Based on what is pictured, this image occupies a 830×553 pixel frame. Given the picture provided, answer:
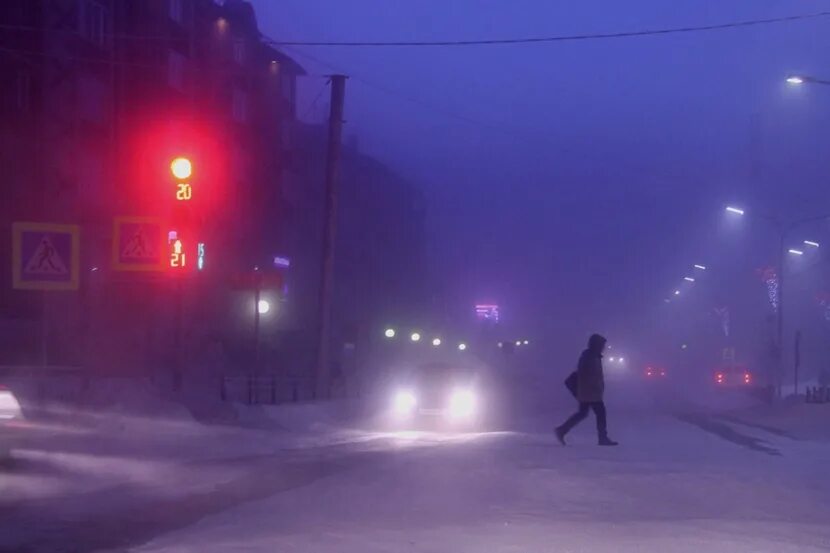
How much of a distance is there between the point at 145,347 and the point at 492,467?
34.2 m

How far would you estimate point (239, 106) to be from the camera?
188 feet

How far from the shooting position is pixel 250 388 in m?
32.7

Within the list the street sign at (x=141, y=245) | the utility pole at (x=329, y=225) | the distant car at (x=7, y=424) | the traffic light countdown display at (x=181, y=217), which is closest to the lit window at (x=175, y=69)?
the utility pole at (x=329, y=225)

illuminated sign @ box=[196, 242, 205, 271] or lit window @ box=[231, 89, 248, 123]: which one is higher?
lit window @ box=[231, 89, 248, 123]

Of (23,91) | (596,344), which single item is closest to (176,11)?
(23,91)

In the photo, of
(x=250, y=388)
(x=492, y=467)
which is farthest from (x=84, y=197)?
(x=492, y=467)

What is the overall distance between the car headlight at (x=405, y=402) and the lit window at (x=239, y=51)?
3096cm

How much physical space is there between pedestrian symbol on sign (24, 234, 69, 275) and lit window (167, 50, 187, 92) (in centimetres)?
2984

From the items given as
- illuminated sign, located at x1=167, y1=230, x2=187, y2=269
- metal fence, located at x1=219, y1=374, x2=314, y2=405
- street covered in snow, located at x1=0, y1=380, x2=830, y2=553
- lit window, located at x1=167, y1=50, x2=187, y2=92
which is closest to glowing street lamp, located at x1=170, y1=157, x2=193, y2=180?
illuminated sign, located at x1=167, y1=230, x2=187, y2=269

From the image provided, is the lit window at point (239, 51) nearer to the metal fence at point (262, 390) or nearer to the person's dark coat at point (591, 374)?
the metal fence at point (262, 390)

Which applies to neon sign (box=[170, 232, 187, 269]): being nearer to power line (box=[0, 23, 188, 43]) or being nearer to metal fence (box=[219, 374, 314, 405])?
metal fence (box=[219, 374, 314, 405])

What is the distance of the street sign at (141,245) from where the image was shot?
20719mm

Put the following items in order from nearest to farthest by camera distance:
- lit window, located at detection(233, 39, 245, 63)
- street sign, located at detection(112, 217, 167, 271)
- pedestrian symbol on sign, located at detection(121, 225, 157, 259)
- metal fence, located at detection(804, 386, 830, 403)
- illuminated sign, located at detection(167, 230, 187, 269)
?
illuminated sign, located at detection(167, 230, 187, 269) < street sign, located at detection(112, 217, 167, 271) < pedestrian symbol on sign, located at detection(121, 225, 157, 259) < metal fence, located at detection(804, 386, 830, 403) < lit window, located at detection(233, 39, 245, 63)

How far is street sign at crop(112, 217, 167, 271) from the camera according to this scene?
68.0ft
